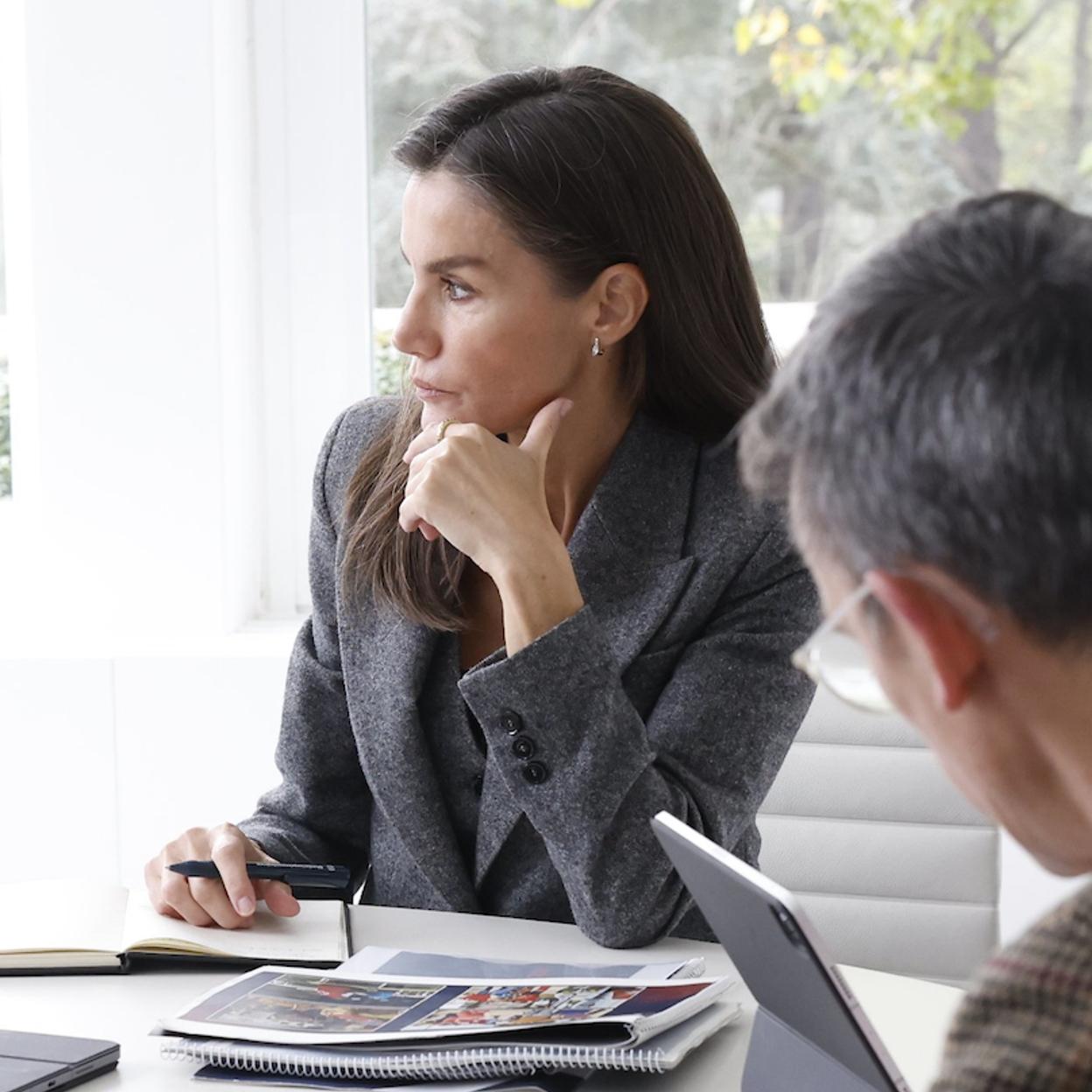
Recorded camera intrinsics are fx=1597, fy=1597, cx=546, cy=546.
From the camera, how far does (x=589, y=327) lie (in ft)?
5.17

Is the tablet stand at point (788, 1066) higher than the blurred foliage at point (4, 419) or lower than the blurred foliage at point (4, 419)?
lower

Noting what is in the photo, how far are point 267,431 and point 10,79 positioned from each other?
687 mm

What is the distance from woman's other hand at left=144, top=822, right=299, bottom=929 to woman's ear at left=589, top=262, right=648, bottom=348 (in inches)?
23.9

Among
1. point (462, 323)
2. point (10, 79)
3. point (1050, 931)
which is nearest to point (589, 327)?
point (462, 323)

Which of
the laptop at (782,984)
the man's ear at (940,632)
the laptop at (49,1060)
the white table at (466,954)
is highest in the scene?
the man's ear at (940,632)

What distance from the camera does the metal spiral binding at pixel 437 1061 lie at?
1049 mm

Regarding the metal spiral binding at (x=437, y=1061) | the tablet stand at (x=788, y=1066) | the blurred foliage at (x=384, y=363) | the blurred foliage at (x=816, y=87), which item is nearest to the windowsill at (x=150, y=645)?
the blurred foliage at (x=384, y=363)

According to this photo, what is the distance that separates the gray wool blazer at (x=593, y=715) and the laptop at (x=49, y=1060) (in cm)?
43

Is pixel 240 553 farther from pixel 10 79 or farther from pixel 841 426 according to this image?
pixel 841 426

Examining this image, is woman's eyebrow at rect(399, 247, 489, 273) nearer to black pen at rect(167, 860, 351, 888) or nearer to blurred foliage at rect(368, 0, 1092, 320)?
black pen at rect(167, 860, 351, 888)

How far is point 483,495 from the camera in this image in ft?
4.93

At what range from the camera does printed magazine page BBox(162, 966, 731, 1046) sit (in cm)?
108

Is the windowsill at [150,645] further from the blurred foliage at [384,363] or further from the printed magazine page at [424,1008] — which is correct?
the printed magazine page at [424,1008]

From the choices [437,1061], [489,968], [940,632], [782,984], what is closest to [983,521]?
[940,632]
